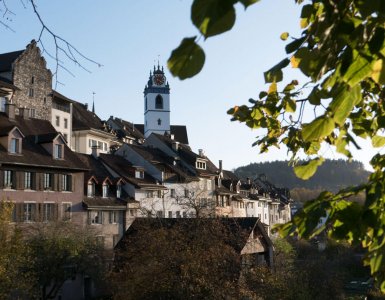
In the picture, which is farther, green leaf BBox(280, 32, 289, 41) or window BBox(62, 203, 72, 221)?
window BBox(62, 203, 72, 221)

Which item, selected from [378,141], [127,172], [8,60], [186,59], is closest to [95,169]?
[127,172]

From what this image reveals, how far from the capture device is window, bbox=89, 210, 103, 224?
124 feet

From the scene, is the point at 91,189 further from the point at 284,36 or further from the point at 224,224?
the point at 284,36

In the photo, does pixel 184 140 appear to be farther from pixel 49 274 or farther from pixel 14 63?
pixel 49 274

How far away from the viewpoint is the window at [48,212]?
33.6 meters

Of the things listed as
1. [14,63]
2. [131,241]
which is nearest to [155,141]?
[14,63]

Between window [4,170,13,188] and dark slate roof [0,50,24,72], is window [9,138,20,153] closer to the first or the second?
window [4,170,13,188]

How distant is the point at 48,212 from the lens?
112ft

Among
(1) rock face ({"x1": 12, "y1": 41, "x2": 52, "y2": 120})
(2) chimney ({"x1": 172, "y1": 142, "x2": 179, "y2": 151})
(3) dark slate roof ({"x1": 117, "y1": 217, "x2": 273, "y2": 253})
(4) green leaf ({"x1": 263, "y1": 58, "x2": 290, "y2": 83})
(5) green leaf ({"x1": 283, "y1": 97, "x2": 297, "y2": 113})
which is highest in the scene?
(1) rock face ({"x1": 12, "y1": 41, "x2": 52, "y2": 120})

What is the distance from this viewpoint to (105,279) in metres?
28.8

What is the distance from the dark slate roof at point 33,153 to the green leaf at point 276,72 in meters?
30.0

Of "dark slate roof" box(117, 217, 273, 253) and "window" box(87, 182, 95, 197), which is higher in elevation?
"window" box(87, 182, 95, 197)

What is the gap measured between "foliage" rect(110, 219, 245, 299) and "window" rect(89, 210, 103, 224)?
1049 centimetres

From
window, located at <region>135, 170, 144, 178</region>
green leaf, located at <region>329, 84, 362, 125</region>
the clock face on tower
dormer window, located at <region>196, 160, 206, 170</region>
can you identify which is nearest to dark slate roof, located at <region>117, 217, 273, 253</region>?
window, located at <region>135, 170, 144, 178</region>
